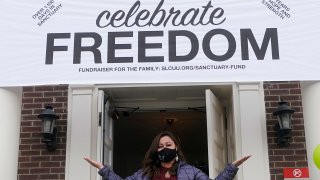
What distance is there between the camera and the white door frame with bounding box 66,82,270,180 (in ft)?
19.4

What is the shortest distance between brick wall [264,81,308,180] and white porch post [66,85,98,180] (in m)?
1.98

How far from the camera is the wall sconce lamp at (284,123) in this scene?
19.1 feet

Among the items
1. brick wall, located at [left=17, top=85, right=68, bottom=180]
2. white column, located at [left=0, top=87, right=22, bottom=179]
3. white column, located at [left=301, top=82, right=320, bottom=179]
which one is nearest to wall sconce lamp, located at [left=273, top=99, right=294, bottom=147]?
white column, located at [left=301, top=82, right=320, bottom=179]

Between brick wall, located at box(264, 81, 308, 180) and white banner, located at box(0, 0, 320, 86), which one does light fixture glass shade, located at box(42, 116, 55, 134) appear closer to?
white banner, located at box(0, 0, 320, 86)

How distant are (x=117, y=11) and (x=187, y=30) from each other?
713 mm

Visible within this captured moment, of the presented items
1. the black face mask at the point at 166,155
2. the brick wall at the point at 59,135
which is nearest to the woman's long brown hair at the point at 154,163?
the black face mask at the point at 166,155

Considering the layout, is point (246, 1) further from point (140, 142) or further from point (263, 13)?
point (140, 142)

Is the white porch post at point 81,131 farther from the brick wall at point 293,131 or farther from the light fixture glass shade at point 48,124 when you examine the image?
the brick wall at point 293,131

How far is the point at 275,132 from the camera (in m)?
6.02

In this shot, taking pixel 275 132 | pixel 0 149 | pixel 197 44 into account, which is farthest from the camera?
pixel 275 132

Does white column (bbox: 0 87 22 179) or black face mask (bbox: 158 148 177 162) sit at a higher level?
white column (bbox: 0 87 22 179)

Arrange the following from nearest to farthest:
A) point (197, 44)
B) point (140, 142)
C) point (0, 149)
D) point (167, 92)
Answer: point (197, 44)
point (0, 149)
point (167, 92)
point (140, 142)

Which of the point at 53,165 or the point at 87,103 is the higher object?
the point at 87,103

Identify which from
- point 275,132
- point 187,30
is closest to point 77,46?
point 187,30
